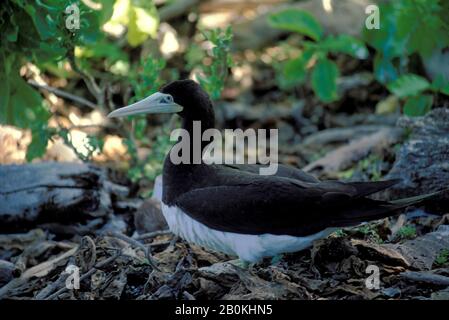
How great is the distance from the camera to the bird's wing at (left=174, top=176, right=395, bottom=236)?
454 cm

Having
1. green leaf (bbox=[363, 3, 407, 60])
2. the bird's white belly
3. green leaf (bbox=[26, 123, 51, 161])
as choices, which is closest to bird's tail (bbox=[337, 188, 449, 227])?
the bird's white belly

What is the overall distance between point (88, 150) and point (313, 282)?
2428 millimetres

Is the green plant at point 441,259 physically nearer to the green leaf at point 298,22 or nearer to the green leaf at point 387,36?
the green leaf at point 387,36

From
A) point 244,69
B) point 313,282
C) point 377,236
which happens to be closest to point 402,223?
point 377,236

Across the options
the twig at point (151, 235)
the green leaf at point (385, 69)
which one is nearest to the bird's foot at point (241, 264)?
the twig at point (151, 235)

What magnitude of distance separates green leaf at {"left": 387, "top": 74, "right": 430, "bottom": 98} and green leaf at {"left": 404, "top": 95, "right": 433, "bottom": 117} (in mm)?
66

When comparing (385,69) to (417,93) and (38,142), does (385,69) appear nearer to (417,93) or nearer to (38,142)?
(417,93)

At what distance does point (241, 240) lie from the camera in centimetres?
468

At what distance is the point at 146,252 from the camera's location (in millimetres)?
5012

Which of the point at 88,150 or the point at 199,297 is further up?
the point at 88,150

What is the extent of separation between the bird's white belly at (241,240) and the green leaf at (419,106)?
2406mm
